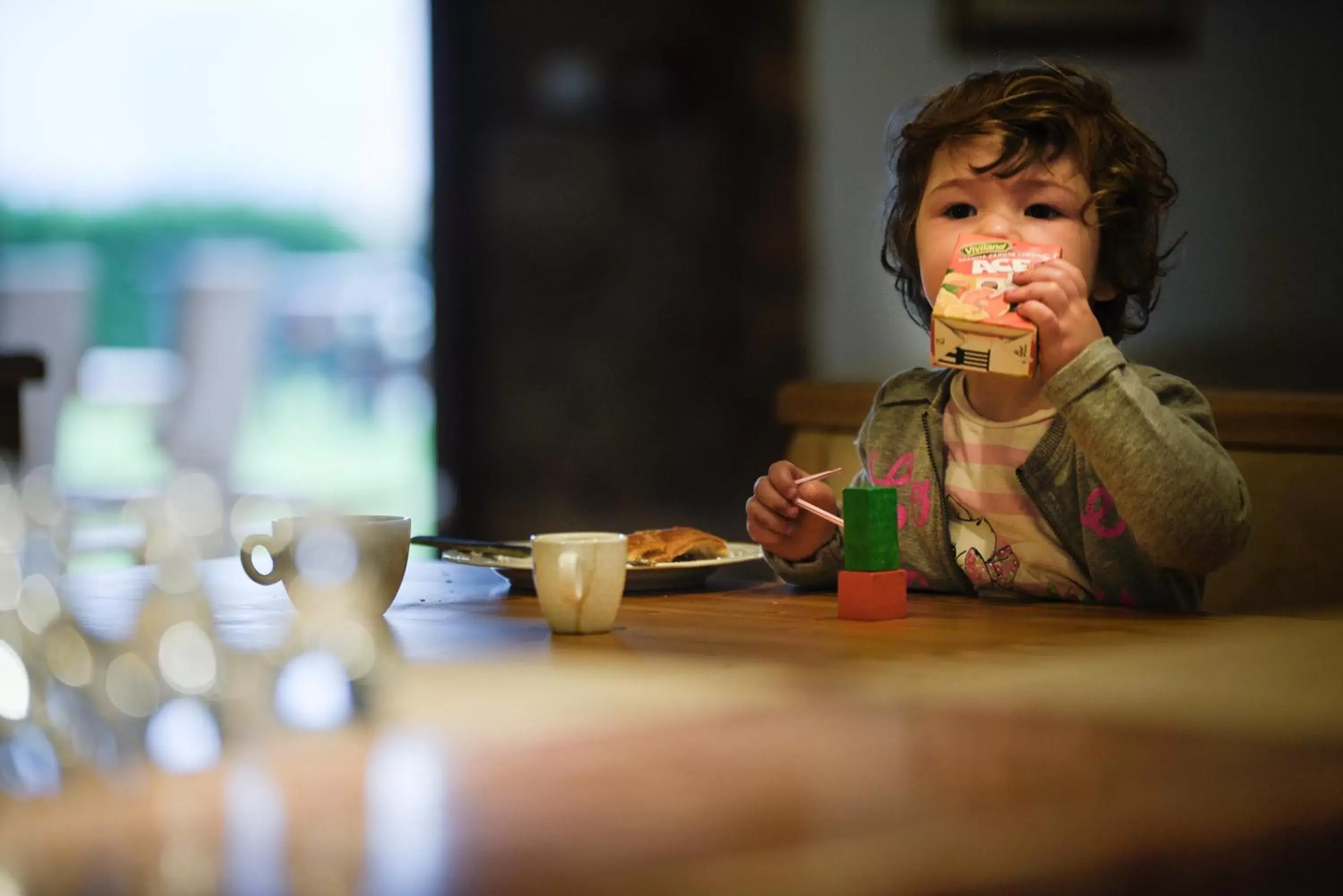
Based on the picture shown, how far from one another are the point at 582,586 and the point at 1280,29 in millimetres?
2130

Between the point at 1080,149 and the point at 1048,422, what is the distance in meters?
0.29

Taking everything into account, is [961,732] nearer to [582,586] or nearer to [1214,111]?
[582,586]

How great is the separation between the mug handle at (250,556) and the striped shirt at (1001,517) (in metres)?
0.72

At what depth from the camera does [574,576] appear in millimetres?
1231

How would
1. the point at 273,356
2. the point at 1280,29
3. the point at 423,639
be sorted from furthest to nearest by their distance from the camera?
the point at 273,356 → the point at 1280,29 → the point at 423,639

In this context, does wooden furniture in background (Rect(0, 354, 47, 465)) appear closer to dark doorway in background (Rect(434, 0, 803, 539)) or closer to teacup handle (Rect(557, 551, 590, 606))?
teacup handle (Rect(557, 551, 590, 606))

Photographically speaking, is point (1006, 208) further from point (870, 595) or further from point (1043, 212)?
point (870, 595)

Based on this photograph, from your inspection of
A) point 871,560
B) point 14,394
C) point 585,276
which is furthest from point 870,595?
point 585,276

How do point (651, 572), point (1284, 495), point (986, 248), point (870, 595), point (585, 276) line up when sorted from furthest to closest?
1. point (585, 276)
2. point (1284, 495)
3. point (651, 572)
4. point (986, 248)
5. point (870, 595)

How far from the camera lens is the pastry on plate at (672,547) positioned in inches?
62.1

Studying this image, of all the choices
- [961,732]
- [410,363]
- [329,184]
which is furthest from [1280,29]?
[329,184]

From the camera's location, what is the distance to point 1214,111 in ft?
9.48

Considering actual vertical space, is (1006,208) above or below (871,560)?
above

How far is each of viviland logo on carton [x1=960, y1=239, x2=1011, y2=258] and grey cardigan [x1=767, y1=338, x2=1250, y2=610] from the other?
119 millimetres
